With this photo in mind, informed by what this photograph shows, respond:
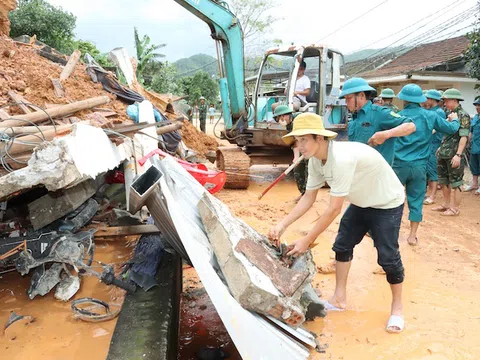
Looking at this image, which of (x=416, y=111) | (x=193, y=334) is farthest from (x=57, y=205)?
(x=416, y=111)

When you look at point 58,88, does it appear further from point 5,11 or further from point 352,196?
point 352,196

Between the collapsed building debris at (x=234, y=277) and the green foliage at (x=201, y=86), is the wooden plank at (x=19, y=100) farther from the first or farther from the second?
the green foliage at (x=201, y=86)

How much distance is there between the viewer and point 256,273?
2.46 meters

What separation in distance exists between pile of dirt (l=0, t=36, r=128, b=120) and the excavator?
7.98ft

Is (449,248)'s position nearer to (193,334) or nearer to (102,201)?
(193,334)

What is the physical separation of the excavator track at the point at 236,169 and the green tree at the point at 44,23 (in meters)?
11.9

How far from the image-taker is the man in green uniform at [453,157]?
5.83m

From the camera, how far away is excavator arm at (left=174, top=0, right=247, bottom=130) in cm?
748

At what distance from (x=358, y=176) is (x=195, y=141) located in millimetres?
8505

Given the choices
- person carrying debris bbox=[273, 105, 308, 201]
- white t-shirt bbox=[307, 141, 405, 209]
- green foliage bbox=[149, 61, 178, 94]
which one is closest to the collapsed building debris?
white t-shirt bbox=[307, 141, 405, 209]

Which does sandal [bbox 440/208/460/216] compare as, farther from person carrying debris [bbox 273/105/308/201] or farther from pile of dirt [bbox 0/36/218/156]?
pile of dirt [bbox 0/36/218/156]

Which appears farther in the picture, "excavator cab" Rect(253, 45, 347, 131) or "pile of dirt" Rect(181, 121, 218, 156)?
"pile of dirt" Rect(181, 121, 218, 156)

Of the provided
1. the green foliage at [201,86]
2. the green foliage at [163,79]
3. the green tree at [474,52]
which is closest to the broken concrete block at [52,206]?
the green tree at [474,52]

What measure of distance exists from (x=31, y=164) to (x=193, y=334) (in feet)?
6.13
